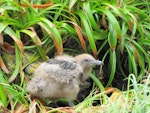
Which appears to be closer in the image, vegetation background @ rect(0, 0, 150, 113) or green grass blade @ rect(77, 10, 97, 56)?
vegetation background @ rect(0, 0, 150, 113)

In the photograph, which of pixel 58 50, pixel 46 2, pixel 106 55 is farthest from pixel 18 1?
pixel 106 55

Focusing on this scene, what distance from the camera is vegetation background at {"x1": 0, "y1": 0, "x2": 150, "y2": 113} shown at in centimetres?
409

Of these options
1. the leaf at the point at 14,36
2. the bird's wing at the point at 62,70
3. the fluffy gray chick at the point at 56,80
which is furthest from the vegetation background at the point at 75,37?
the bird's wing at the point at 62,70

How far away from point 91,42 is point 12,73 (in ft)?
2.69

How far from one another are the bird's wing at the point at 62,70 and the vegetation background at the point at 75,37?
0.28 m

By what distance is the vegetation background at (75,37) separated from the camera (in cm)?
409

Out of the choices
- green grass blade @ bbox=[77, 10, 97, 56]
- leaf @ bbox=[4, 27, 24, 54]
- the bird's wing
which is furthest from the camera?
green grass blade @ bbox=[77, 10, 97, 56]

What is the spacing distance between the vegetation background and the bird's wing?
28cm

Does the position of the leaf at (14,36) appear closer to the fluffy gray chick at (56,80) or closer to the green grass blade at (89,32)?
the fluffy gray chick at (56,80)

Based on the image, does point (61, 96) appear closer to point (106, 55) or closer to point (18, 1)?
point (106, 55)

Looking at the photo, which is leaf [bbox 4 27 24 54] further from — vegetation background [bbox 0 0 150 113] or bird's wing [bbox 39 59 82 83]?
bird's wing [bbox 39 59 82 83]

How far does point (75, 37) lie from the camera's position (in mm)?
4387

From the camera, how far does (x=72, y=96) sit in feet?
12.5

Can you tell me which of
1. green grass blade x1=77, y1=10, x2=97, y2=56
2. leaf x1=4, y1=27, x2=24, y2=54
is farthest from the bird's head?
leaf x1=4, y1=27, x2=24, y2=54
